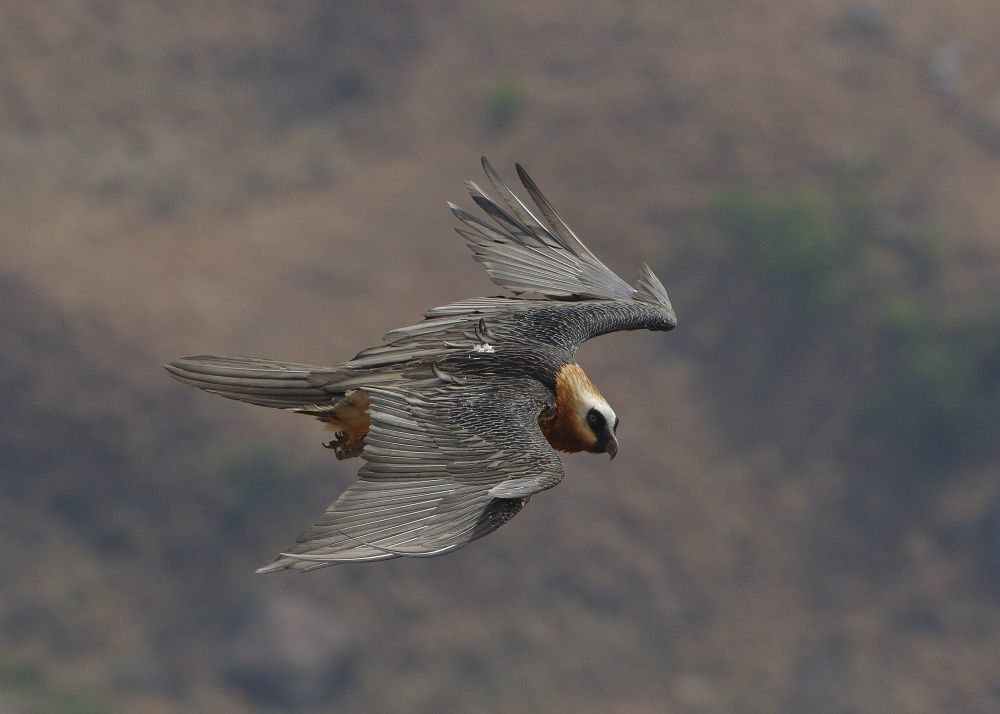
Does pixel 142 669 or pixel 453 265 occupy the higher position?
pixel 453 265

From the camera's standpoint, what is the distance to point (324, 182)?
5728 centimetres

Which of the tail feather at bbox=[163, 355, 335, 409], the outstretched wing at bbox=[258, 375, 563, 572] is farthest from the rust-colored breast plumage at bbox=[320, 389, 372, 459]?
the outstretched wing at bbox=[258, 375, 563, 572]

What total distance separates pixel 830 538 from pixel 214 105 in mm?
30446

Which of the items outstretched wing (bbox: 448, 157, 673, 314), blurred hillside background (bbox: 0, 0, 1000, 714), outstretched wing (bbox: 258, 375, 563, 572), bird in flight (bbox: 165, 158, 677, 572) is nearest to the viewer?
outstretched wing (bbox: 258, 375, 563, 572)

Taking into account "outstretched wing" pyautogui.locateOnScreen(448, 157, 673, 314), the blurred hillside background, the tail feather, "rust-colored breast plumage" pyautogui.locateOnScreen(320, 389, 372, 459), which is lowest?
"rust-colored breast plumage" pyautogui.locateOnScreen(320, 389, 372, 459)

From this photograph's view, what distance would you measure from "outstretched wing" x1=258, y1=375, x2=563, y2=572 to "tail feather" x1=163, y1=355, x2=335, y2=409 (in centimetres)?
99

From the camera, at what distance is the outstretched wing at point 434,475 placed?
8.67m

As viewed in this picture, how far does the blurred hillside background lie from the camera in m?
49.6

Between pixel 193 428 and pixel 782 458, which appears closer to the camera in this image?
pixel 193 428

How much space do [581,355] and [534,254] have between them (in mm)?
36707

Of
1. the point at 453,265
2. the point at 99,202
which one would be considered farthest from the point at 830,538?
the point at 99,202

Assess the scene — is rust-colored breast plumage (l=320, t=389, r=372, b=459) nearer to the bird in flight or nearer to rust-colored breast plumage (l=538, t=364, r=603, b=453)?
the bird in flight

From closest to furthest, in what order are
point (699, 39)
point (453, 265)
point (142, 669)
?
1. point (142, 669)
2. point (453, 265)
3. point (699, 39)

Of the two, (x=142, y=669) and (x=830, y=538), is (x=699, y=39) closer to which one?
(x=830, y=538)
